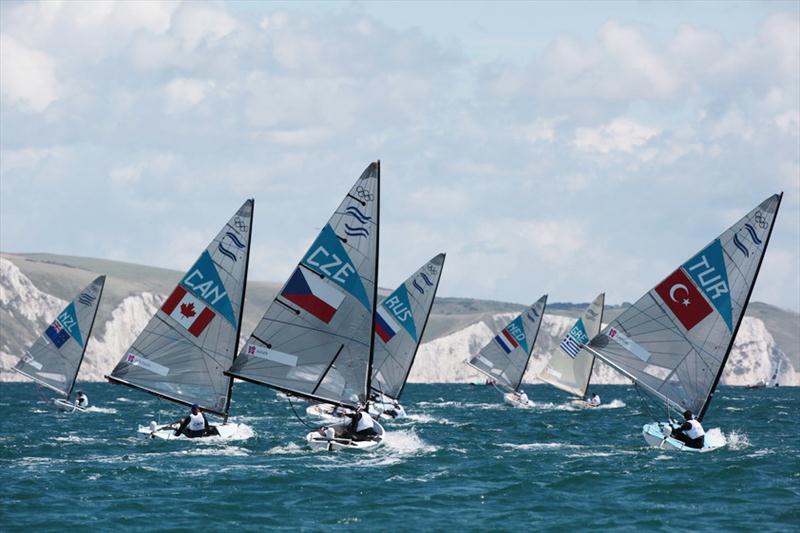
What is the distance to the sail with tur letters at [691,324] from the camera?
131 ft

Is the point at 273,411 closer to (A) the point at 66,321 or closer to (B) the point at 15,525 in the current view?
(A) the point at 66,321

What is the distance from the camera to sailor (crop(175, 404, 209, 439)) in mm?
40250

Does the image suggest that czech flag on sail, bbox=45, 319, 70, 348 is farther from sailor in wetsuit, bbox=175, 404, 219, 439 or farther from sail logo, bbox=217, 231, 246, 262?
sail logo, bbox=217, 231, 246, 262

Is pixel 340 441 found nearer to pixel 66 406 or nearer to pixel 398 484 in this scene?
pixel 398 484

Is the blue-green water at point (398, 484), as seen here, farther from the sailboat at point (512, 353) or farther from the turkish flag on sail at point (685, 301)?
the sailboat at point (512, 353)

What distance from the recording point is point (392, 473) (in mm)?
33375

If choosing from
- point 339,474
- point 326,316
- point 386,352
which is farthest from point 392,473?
point 386,352

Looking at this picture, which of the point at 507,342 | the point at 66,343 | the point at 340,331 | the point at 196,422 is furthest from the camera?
the point at 507,342

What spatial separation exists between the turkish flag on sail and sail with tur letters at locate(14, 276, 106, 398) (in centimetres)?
3143

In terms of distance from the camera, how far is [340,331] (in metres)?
37.7

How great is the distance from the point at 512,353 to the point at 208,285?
42.5 m

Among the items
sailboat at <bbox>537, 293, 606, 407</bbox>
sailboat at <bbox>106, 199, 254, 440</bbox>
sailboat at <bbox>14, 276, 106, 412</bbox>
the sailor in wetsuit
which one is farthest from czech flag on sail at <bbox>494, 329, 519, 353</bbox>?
the sailor in wetsuit

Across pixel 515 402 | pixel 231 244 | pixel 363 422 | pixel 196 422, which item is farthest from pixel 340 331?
pixel 515 402

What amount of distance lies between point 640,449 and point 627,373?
2713 millimetres
